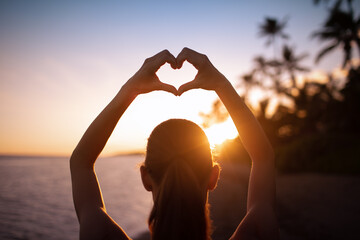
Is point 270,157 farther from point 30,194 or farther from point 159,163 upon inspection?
point 30,194

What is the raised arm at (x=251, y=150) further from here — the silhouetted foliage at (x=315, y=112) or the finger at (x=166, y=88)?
the silhouetted foliage at (x=315, y=112)

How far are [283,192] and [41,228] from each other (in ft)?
34.2

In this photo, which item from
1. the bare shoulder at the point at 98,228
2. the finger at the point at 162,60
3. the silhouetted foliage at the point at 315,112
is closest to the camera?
the bare shoulder at the point at 98,228

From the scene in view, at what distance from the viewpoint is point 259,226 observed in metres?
1.23

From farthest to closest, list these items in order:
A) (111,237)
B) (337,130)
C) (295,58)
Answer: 1. (295,58)
2. (337,130)
3. (111,237)

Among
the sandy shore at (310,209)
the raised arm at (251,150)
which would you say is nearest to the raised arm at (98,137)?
the raised arm at (251,150)

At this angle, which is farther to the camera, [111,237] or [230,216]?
[230,216]

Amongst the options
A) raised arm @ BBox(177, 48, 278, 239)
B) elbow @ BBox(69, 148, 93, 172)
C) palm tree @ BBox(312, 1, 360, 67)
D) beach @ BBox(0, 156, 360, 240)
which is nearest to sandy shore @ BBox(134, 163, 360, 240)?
beach @ BBox(0, 156, 360, 240)

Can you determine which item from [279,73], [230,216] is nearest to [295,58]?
[279,73]

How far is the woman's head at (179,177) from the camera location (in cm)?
113

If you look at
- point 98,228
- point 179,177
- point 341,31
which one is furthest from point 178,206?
point 341,31

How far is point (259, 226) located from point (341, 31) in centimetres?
2745

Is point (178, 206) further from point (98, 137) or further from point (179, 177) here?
point (98, 137)

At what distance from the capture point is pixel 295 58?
104 feet
